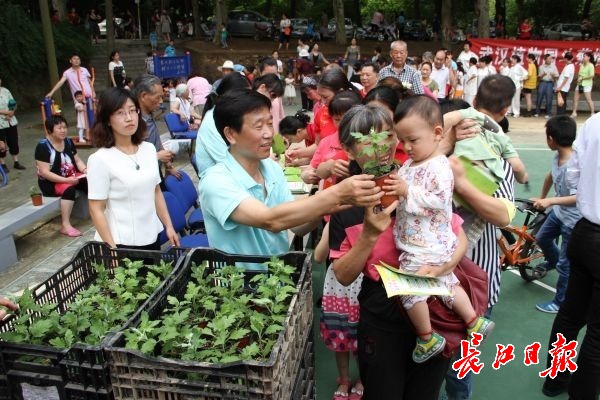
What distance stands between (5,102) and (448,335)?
871 cm

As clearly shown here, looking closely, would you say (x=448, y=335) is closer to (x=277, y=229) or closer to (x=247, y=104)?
(x=277, y=229)

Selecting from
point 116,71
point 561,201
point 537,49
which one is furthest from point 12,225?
point 537,49

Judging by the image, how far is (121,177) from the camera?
2.91 m

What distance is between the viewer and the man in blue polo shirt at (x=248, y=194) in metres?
1.99

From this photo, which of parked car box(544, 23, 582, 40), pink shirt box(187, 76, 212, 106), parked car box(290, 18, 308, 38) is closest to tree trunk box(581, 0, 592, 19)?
parked car box(544, 23, 582, 40)

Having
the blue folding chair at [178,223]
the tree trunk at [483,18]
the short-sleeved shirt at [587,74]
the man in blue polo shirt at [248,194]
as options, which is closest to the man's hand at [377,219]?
the man in blue polo shirt at [248,194]

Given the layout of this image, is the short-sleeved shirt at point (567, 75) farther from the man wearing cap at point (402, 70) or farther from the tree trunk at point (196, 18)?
the tree trunk at point (196, 18)

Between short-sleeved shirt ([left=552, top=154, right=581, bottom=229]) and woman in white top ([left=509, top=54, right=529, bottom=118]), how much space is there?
1062cm

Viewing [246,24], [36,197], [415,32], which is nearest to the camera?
[36,197]

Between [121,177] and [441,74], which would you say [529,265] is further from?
[441,74]

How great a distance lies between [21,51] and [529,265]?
15.7m

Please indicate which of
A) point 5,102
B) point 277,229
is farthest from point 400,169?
point 5,102

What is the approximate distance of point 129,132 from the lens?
297 cm

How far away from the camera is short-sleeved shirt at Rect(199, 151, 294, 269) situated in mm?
2109
